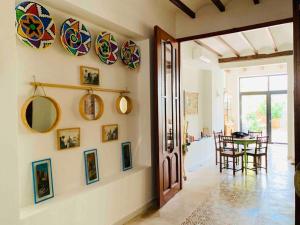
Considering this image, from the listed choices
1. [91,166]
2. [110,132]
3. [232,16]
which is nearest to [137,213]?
[91,166]

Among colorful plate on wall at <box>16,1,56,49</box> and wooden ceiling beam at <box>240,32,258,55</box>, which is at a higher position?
wooden ceiling beam at <box>240,32,258,55</box>

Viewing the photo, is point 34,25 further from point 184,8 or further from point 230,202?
point 230,202

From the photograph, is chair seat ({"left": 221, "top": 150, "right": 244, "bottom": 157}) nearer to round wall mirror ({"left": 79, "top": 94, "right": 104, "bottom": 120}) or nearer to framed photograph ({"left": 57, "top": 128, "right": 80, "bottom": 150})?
round wall mirror ({"left": 79, "top": 94, "right": 104, "bottom": 120})

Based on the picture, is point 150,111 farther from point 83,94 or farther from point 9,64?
point 9,64

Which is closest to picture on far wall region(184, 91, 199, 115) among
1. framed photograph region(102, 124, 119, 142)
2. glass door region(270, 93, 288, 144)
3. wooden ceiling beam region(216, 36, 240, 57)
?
wooden ceiling beam region(216, 36, 240, 57)

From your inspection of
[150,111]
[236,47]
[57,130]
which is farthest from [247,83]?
[57,130]

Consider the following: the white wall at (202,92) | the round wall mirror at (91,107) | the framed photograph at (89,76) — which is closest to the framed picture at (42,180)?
the round wall mirror at (91,107)

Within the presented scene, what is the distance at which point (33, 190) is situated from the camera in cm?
222

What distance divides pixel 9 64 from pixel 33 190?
1.15m

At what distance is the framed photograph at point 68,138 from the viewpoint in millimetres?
2481

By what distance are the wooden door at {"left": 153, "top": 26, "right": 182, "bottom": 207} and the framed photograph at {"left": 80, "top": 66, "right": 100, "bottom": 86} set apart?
892 millimetres

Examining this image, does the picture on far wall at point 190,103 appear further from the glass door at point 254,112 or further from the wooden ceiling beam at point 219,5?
the glass door at point 254,112

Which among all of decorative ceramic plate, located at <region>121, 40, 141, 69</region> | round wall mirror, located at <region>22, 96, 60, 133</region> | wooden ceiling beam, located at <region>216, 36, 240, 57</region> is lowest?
round wall mirror, located at <region>22, 96, 60, 133</region>

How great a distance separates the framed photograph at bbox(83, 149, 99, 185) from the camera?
Result: 2.76m
